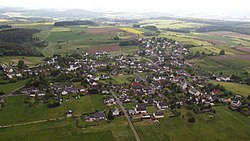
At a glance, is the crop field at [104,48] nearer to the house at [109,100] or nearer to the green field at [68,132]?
the house at [109,100]

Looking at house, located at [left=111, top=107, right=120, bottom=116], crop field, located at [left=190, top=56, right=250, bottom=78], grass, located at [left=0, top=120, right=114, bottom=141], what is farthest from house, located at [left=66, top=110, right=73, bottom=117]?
crop field, located at [left=190, top=56, right=250, bottom=78]

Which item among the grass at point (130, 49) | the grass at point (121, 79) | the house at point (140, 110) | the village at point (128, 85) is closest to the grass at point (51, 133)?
the village at point (128, 85)

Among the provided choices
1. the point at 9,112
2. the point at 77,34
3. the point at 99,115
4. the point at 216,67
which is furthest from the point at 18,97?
the point at 77,34

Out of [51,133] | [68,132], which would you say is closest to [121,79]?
[68,132]

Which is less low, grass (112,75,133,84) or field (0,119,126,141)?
grass (112,75,133,84)

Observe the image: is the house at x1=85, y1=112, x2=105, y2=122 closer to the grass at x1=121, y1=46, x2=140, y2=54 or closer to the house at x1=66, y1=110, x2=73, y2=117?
the house at x1=66, y1=110, x2=73, y2=117

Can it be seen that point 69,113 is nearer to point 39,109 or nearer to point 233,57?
point 39,109
